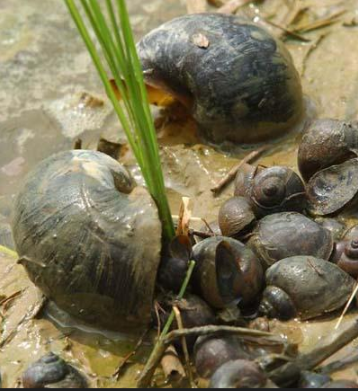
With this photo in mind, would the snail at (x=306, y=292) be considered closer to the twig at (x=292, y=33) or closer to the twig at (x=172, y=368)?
the twig at (x=172, y=368)

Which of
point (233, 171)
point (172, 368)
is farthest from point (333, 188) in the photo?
point (172, 368)

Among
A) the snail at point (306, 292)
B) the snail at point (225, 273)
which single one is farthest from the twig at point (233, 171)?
the snail at point (306, 292)

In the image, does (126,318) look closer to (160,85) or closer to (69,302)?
(69,302)

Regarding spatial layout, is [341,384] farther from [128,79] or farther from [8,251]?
[8,251]

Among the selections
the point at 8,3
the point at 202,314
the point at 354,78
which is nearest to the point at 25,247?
the point at 202,314

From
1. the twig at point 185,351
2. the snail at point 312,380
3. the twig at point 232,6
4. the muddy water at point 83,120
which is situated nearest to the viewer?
the snail at point 312,380

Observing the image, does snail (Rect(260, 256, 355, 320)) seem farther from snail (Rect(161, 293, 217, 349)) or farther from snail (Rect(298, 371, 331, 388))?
snail (Rect(298, 371, 331, 388))

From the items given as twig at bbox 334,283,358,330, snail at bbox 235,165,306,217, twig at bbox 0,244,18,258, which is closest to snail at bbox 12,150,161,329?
twig at bbox 0,244,18,258
